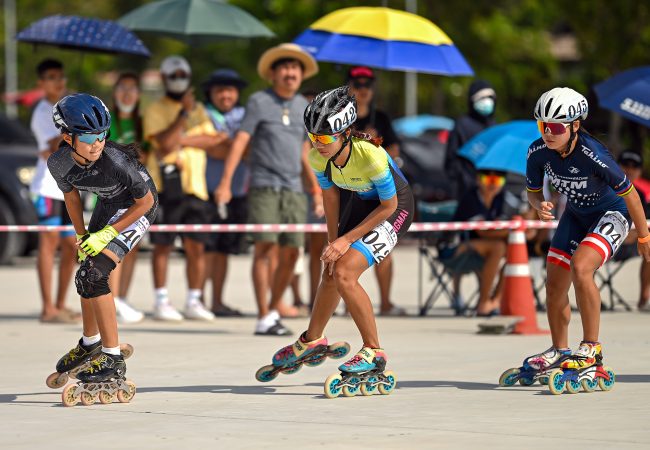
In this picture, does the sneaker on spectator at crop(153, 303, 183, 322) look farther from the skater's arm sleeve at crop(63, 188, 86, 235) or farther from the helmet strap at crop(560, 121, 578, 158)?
the helmet strap at crop(560, 121, 578, 158)

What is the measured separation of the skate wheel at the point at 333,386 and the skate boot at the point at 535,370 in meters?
1.09

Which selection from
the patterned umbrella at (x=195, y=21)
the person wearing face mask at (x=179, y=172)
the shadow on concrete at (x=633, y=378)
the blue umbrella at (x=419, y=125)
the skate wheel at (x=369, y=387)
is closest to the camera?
the skate wheel at (x=369, y=387)

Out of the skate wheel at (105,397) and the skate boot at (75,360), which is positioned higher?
the skate boot at (75,360)

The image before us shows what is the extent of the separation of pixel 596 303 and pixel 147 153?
6.12 meters

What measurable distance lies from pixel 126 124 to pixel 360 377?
19.4 ft

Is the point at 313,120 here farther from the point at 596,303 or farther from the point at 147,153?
the point at 147,153

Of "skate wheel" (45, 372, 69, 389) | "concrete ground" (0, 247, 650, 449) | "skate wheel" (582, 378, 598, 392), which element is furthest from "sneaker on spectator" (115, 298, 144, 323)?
"skate wheel" (582, 378, 598, 392)

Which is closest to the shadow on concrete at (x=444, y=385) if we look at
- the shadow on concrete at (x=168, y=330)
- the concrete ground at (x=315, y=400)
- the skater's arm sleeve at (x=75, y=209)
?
the concrete ground at (x=315, y=400)

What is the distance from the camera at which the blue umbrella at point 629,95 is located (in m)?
14.2

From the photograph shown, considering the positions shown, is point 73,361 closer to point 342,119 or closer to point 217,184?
point 342,119

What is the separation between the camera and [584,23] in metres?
29.6

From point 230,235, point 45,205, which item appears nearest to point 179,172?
point 230,235

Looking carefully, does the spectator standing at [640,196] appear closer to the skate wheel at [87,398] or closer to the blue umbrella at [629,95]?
the blue umbrella at [629,95]

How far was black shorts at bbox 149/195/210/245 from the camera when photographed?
14367mm
